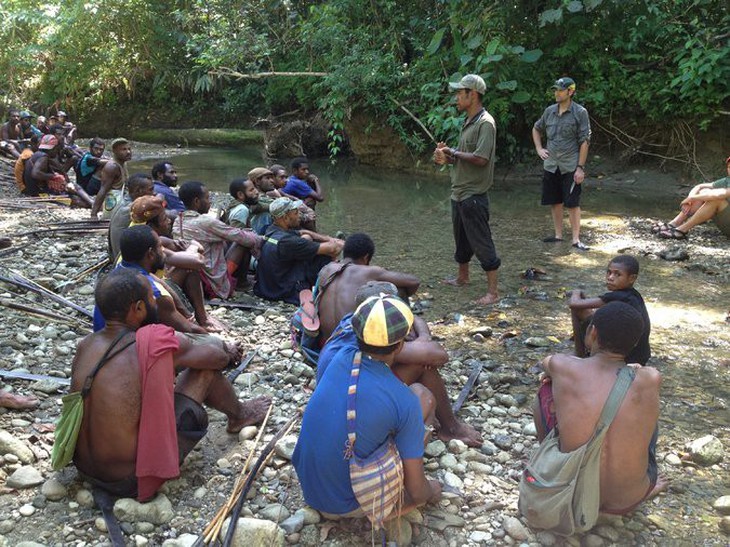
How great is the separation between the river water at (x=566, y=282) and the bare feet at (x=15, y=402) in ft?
9.92

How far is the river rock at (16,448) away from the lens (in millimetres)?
3291

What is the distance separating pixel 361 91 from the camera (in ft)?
46.2

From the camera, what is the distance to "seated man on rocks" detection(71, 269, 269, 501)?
9.43 feet

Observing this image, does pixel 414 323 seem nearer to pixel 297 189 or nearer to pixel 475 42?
pixel 297 189

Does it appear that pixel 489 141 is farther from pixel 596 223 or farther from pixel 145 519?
pixel 145 519

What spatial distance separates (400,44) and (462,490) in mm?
13049

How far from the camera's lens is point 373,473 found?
2.63 m

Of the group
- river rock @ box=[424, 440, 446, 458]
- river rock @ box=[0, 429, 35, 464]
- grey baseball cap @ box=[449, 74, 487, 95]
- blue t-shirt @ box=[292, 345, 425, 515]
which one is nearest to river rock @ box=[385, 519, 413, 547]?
blue t-shirt @ box=[292, 345, 425, 515]

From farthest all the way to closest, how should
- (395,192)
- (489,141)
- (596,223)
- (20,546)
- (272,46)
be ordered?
(272,46)
(395,192)
(596,223)
(489,141)
(20,546)

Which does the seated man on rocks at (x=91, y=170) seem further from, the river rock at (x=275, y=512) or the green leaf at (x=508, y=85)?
the river rock at (x=275, y=512)

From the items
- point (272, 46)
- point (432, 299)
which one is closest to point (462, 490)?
point (432, 299)

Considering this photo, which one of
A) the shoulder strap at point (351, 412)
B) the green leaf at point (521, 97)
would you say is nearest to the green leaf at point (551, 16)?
the green leaf at point (521, 97)

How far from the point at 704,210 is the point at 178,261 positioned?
642 centimetres

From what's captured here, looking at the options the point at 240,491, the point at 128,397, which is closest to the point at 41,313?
the point at 128,397
